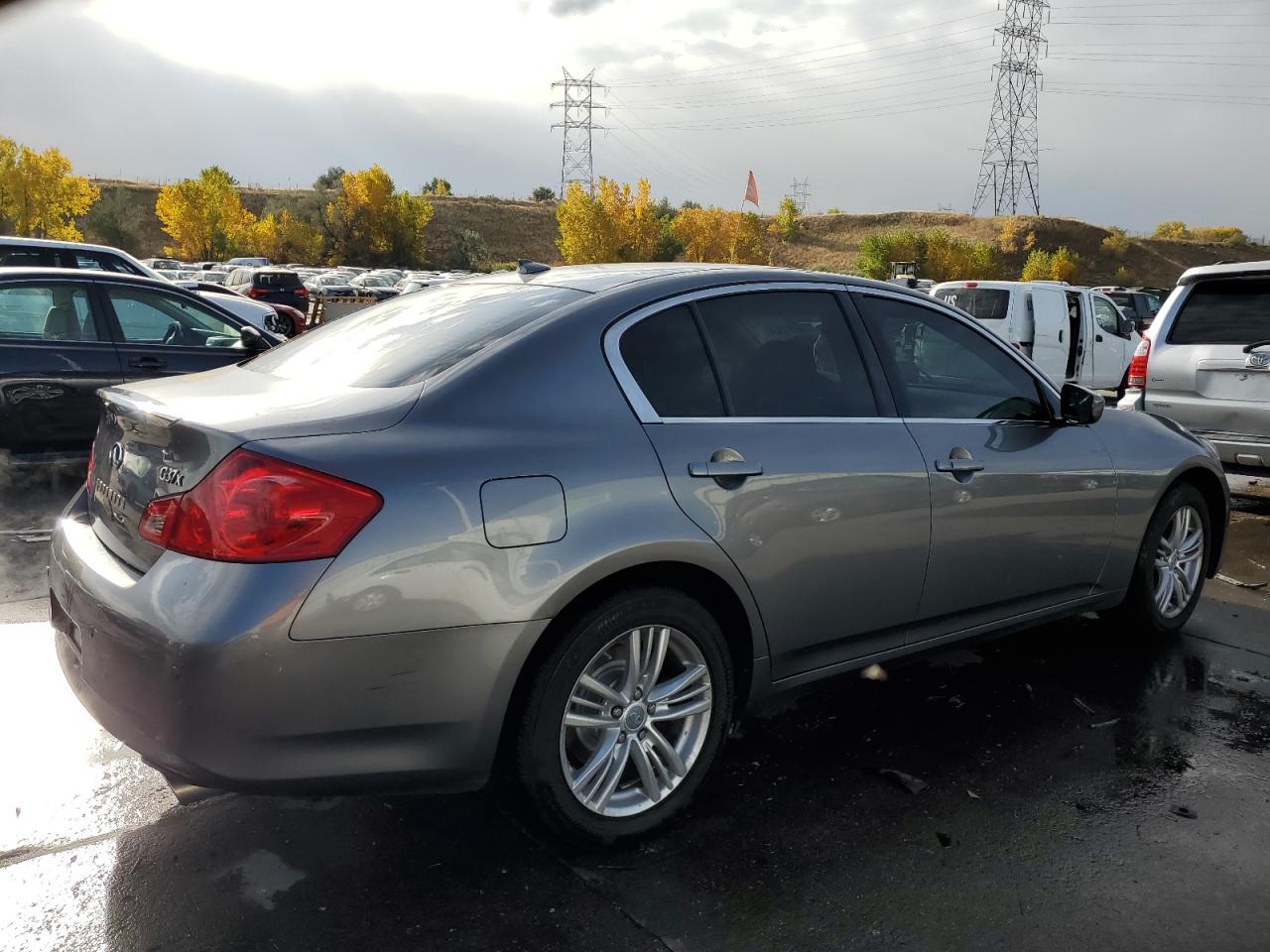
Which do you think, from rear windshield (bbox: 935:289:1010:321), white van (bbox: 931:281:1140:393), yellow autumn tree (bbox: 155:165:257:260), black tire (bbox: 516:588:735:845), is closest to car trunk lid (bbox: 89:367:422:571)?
black tire (bbox: 516:588:735:845)

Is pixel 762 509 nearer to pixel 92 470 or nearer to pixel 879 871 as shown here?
pixel 879 871

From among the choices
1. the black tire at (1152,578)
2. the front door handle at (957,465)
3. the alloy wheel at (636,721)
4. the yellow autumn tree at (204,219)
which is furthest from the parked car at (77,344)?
the yellow autumn tree at (204,219)

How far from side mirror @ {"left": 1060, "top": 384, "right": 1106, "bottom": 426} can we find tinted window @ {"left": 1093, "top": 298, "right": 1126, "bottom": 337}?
13.2 m

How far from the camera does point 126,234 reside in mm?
86188

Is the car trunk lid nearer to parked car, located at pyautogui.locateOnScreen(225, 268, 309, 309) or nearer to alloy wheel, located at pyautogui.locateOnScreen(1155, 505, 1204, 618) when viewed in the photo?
alloy wheel, located at pyautogui.locateOnScreen(1155, 505, 1204, 618)

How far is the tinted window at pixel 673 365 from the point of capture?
120 inches

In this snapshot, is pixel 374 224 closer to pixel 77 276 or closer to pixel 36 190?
pixel 36 190

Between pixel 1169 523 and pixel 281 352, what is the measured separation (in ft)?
12.6

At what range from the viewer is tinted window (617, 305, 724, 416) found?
3059 mm

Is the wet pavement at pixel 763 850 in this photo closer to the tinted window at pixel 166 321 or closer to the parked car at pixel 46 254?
the tinted window at pixel 166 321

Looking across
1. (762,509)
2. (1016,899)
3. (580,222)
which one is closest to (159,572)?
(762,509)

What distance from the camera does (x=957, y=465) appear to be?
12.0ft

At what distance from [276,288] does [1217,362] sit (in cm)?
2983

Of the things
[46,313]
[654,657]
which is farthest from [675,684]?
[46,313]
